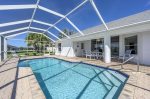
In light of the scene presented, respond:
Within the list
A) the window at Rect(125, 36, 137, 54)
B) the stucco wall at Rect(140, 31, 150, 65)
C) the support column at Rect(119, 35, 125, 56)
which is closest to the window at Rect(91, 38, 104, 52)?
the support column at Rect(119, 35, 125, 56)

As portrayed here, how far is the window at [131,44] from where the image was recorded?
14125mm

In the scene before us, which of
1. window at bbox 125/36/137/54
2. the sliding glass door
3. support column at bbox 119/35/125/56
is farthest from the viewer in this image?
the sliding glass door

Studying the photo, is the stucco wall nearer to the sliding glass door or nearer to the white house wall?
the sliding glass door

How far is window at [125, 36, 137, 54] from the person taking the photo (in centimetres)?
1412

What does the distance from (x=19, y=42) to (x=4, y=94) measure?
25.0 m

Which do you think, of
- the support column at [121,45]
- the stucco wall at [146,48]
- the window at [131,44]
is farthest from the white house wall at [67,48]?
the stucco wall at [146,48]

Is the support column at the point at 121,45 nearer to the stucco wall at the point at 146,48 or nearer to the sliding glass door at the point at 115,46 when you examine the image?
the sliding glass door at the point at 115,46

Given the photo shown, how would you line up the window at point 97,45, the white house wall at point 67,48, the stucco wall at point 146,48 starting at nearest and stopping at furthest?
the stucco wall at point 146,48 < the window at point 97,45 < the white house wall at point 67,48

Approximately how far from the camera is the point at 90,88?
295 inches

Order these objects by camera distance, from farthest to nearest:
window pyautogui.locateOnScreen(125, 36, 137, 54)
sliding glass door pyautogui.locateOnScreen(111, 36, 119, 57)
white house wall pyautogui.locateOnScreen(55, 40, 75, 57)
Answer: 1. white house wall pyautogui.locateOnScreen(55, 40, 75, 57)
2. sliding glass door pyautogui.locateOnScreen(111, 36, 119, 57)
3. window pyautogui.locateOnScreen(125, 36, 137, 54)

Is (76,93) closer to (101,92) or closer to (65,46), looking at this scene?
(101,92)

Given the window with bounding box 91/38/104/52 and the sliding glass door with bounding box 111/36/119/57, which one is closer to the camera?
the sliding glass door with bounding box 111/36/119/57

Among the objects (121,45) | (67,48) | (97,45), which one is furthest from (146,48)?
(67,48)

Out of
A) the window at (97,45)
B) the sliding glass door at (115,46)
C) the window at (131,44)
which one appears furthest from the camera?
the window at (97,45)
